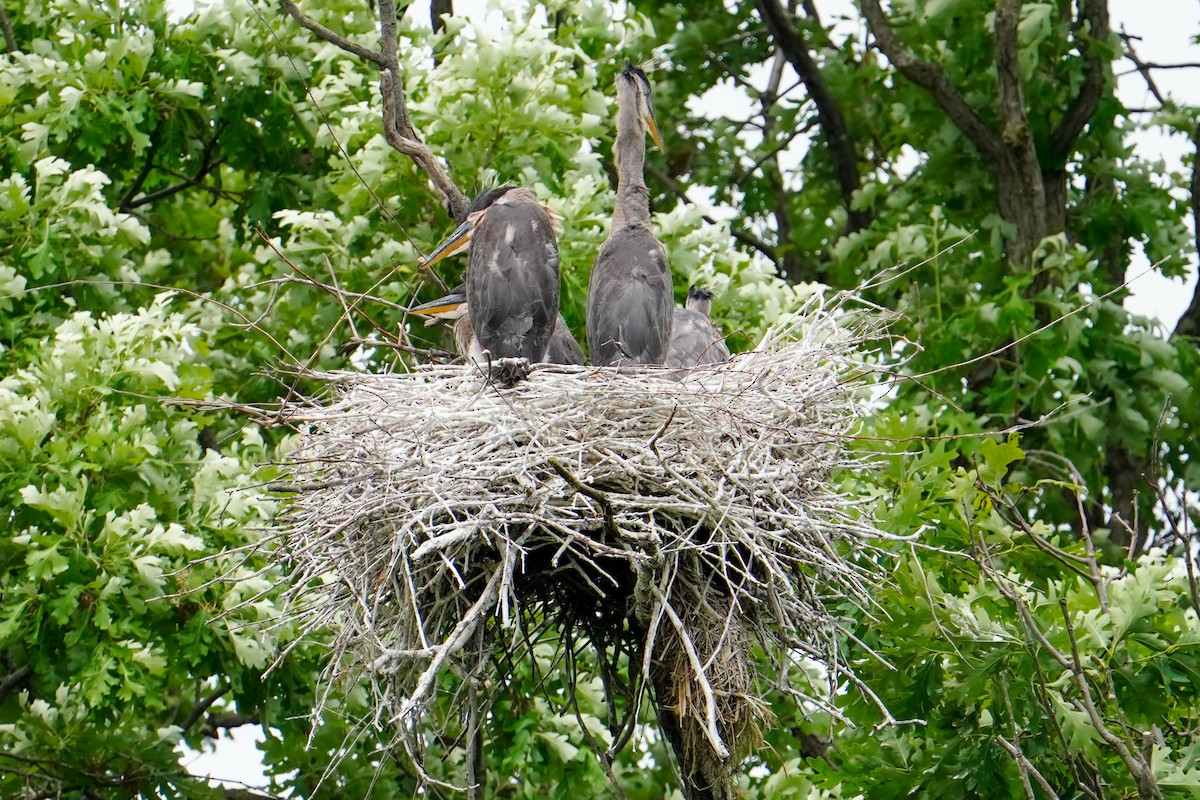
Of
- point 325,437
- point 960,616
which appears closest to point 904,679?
point 960,616

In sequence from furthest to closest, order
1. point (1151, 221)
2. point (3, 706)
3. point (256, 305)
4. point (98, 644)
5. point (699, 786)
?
point (1151, 221) < point (256, 305) < point (3, 706) < point (98, 644) < point (699, 786)

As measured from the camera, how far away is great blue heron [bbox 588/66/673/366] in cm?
593

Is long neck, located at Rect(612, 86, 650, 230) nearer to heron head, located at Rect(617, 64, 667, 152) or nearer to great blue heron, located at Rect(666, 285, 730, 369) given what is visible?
heron head, located at Rect(617, 64, 667, 152)

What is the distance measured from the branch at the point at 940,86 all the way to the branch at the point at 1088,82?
67cm

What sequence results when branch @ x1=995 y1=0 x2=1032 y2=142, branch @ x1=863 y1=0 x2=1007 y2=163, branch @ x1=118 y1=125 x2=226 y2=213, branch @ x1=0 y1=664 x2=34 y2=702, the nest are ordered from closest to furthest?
the nest, branch @ x1=0 y1=664 x2=34 y2=702, branch @ x1=118 y1=125 x2=226 y2=213, branch @ x1=995 y1=0 x2=1032 y2=142, branch @ x1=863 y1=0 x2=1007 y2=163

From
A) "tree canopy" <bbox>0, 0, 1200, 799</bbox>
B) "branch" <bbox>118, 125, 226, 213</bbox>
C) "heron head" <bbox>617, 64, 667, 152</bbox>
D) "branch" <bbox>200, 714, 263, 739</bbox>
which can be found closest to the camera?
"tree canopy" <bbox>0, 0, 1200, 799</bbox>

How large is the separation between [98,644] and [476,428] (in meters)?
2.41

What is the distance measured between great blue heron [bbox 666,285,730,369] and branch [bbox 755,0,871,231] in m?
4.53

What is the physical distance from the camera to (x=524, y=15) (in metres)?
7.91

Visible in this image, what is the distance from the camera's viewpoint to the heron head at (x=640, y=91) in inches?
281

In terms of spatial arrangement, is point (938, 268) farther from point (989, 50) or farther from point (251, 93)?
point (251, 93)

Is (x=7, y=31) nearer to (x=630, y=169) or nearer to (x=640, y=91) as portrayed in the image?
(x=640, y=91)

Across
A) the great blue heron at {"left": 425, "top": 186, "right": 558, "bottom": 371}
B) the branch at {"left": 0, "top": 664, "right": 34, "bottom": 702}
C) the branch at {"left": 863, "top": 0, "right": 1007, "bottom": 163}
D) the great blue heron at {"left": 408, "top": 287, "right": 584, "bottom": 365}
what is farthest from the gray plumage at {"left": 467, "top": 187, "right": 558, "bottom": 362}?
the branch at {"left": 863, "top": 0, "right": 1007, "bottom": 163}

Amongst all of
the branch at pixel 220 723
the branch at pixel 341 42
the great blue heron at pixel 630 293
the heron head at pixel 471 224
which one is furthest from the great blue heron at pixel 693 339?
the branch at pixel 220 723
